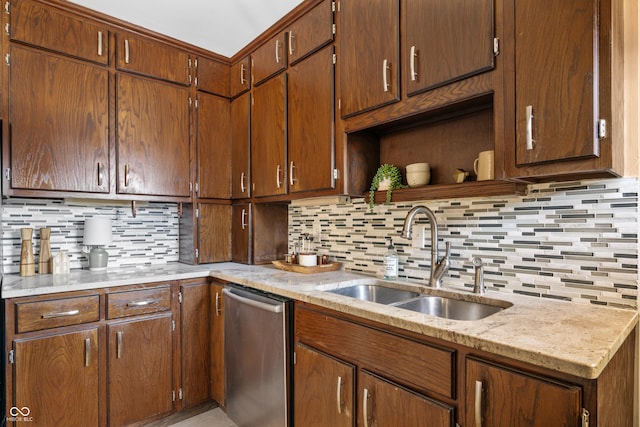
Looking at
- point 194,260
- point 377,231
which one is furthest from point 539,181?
point 194,260

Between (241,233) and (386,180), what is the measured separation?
1.34 m

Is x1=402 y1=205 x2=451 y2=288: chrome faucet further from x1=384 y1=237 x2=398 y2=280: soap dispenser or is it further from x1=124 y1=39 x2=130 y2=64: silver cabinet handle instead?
x1=124 y1=39 x2=130 y2=64: silver cabinet handle

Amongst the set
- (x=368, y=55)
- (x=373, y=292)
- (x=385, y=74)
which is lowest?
(x=373, y=292)

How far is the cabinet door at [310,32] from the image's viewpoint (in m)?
2.04

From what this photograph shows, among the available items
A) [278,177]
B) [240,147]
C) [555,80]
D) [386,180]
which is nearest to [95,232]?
[240,147]

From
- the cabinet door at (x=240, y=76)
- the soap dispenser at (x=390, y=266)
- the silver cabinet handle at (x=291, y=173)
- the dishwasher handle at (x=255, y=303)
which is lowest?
the dishwasher handle at (x=255, y=303)

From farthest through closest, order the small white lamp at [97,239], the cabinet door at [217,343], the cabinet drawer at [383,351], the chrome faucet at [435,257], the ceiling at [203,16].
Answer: the small white lamp at [97,239] < the cabinet door at [217,343] < the ceiling at [203,16] < the chrome faucet at [435,257] < the cabinet drawer at [383,351]

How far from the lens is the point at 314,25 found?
2115 millimetres

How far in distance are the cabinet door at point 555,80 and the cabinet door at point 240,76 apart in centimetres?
192

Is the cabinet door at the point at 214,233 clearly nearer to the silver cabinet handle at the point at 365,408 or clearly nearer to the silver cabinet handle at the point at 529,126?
the silver cabinet handle at the point at 365,408

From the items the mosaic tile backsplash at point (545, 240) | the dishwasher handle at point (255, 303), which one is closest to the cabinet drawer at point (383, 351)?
the dishwasher handle at point (255, 303)

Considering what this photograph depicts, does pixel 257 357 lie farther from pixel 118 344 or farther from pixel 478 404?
pixel 478 404

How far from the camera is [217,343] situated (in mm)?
2355

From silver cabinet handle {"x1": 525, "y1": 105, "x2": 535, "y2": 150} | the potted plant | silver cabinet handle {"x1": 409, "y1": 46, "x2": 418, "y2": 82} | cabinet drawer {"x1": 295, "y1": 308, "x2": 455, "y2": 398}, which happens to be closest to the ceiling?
silver cabinet handle {"x1": 409, "y1": 46, "x2": 418, "y2": 82}
